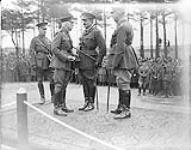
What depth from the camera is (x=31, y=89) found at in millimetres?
1468

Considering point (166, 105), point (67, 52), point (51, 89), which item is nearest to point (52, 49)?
point (67, 52)

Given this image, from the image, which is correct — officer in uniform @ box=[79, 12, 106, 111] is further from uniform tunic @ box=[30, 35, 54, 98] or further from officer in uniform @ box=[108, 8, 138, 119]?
uniform tunic @ box=[30, 35, 54, 98]

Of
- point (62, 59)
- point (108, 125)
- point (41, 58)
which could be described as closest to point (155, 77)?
point (108, 125)

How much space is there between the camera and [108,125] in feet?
4.35

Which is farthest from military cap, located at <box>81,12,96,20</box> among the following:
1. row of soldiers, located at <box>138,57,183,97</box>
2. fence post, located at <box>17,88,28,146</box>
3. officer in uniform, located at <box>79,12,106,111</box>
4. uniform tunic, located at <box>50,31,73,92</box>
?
fence post, located at <box>17,88,28,146</box>

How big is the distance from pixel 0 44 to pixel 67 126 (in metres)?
0.49

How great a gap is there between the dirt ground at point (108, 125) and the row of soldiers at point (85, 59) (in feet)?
0.11

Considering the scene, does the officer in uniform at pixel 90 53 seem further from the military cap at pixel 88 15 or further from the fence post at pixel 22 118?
the fence post at pixel 22 118

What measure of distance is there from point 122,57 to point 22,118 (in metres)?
0.52

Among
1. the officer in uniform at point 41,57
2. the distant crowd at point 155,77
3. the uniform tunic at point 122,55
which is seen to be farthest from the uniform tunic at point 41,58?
the uniform tunic at point 122,55

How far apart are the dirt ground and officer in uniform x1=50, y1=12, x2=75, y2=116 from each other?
30mm

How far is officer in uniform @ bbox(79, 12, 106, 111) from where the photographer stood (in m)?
1.33

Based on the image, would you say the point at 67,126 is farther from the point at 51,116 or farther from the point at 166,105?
the point at 166,105

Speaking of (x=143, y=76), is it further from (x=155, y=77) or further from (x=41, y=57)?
(x=41, y=57)
